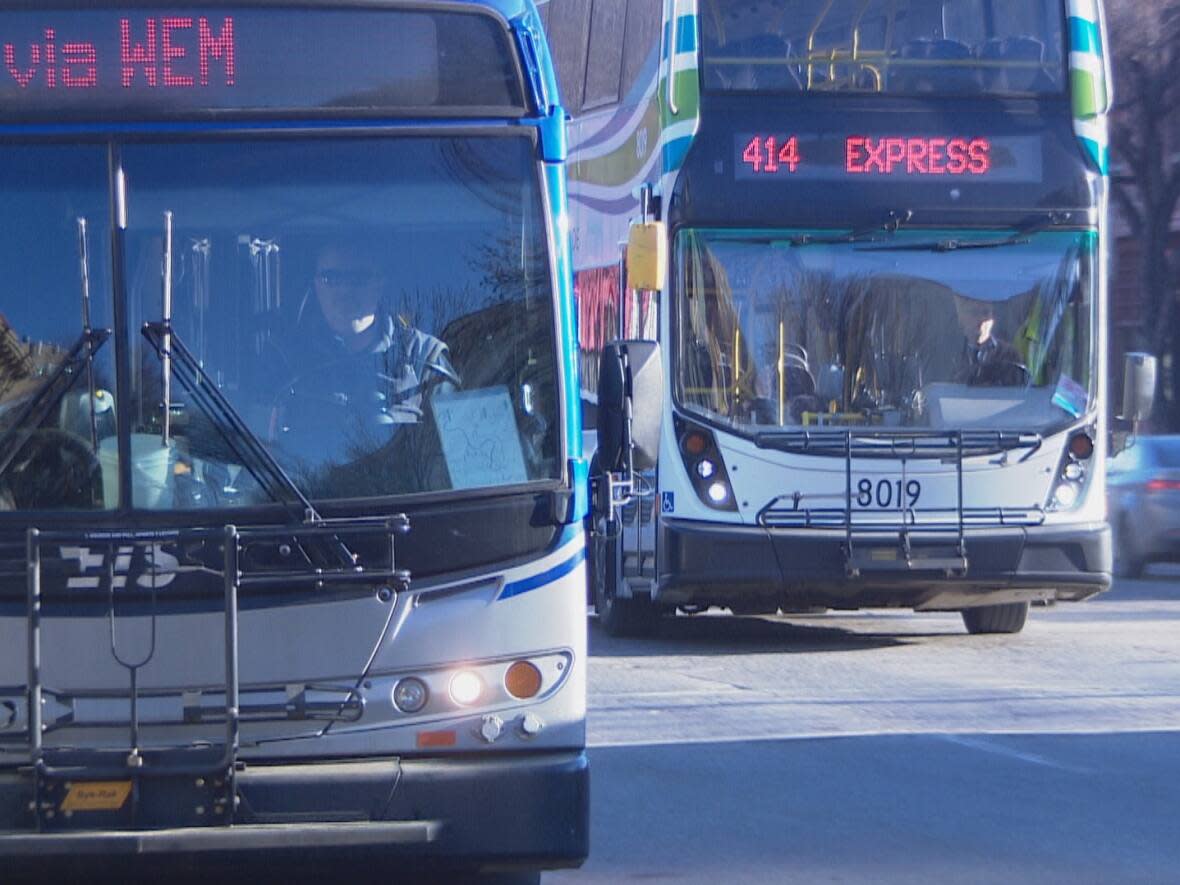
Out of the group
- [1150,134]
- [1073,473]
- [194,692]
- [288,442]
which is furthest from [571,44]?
[1150,134]

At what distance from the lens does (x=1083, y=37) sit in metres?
13.9

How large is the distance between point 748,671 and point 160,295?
769cm

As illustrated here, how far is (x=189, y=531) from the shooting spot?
229 inches

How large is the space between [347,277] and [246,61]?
0.67 m

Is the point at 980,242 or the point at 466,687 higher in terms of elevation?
the point at 980,242

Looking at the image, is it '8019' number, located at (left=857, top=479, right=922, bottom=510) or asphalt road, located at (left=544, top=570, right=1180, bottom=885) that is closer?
asphalt road, located at (left=544, top=570, right=1180, bottom=885)

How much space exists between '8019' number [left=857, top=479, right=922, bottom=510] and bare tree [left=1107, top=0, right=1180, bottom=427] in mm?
19626

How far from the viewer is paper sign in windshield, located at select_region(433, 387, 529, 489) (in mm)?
6188

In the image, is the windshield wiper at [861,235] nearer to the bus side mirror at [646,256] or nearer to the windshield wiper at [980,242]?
the windshield wiper at [980,242]

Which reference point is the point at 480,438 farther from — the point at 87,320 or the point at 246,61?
the point at 246,61

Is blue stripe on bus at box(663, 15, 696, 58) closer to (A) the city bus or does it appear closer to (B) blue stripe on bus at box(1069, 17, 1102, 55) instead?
(B) blue stripe on bus at box(1069, 17, 1102, 55)

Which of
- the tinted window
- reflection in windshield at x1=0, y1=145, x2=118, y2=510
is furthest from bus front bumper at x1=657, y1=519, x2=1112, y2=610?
the tinted window

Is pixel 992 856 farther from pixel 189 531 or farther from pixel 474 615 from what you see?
pixel 189 531

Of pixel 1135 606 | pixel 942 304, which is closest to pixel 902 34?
pixel 942 304
